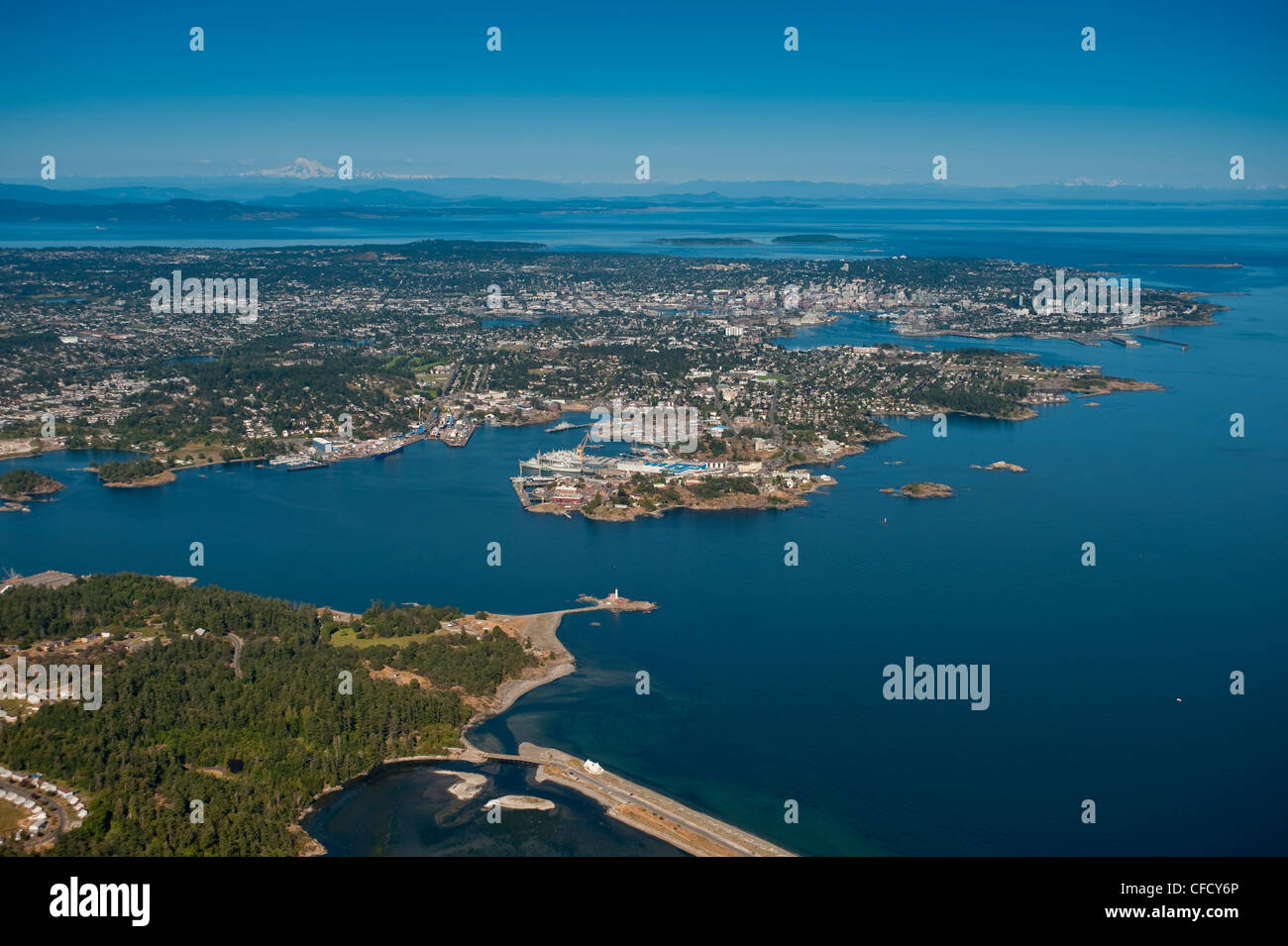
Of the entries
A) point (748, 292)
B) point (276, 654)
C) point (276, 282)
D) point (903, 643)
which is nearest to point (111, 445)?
point (276, 654)

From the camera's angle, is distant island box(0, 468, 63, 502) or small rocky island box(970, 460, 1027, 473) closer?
distant island box(0, 468, 63, 502)

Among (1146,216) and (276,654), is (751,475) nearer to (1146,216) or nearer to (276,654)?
(276,654)

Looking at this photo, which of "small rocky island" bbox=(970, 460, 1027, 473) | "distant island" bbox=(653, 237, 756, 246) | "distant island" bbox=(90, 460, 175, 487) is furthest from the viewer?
"distant island" bbox=(653, 237, 756, 246)

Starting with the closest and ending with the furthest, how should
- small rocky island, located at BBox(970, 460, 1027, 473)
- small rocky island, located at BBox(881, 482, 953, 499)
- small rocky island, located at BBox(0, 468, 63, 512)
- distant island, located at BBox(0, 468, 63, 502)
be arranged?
small rocky island, located at BBox(0, 468, 63, 512) → small rocky island, located at BBox(881, 482, 953, 499) → distant island, located at BBox(0, 468, 63, 502) → small rocky island, located at BBox(970, 460, 1027, 473)

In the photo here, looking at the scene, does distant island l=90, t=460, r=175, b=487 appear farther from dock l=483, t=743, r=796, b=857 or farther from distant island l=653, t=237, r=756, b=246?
distant island l=653, t=237, r=756, b=246

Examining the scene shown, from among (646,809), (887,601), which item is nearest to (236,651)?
(646,809)
